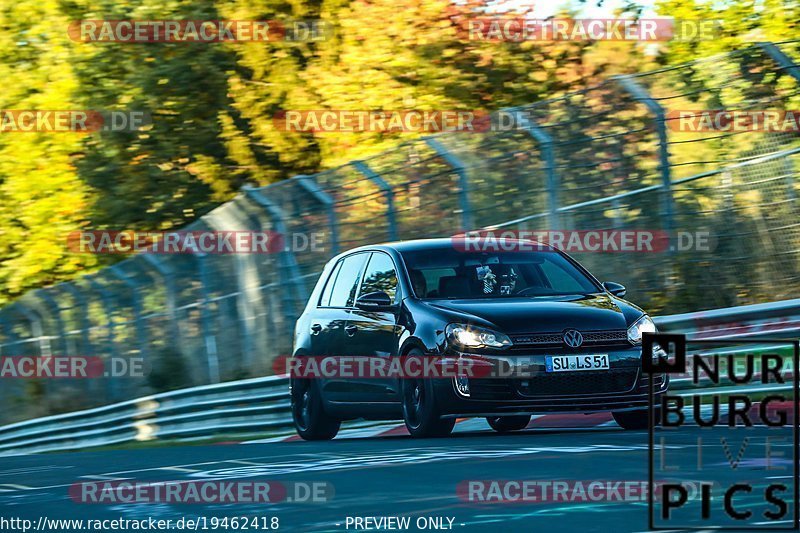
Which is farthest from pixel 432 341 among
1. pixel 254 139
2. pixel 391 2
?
pixel 254 139

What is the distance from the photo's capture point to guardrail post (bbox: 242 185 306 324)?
18.2 m

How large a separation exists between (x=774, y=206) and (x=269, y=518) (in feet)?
28.7

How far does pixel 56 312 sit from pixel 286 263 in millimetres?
11296

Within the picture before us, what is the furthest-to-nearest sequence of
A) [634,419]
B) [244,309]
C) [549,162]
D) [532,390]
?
[244,309] → [549,162] → [634,419] → [532,390]

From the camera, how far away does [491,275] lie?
1187cm

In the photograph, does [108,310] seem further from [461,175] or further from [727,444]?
[727,444]

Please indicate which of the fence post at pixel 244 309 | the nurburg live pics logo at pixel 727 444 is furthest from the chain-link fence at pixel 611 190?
the nurburg live pics logo at pixel 727 444

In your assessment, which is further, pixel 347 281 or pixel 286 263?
pixel 286 263

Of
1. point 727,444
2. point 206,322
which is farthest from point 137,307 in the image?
point 727,444

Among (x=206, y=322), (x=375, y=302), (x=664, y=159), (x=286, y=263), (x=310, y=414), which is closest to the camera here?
(x=375, y=302)

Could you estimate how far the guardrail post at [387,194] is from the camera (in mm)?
16516

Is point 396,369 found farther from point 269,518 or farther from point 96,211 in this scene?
point 96,211

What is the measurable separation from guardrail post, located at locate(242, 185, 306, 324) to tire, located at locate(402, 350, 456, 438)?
7.04m

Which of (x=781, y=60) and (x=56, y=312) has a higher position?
(x=781, y=60)
